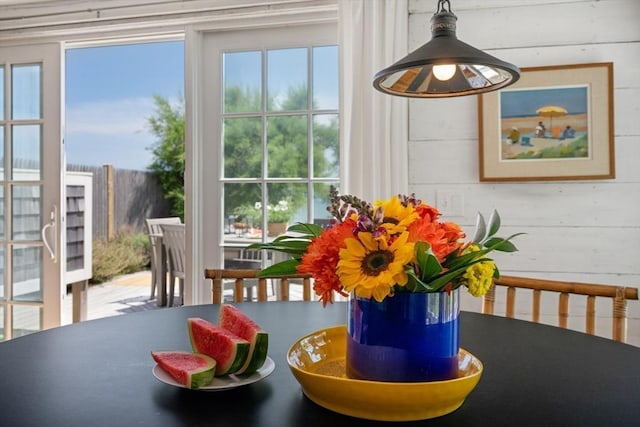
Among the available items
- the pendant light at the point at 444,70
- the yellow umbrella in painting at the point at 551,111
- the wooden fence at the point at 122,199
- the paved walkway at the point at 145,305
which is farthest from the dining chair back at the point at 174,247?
the pendant light at the point at 444,70

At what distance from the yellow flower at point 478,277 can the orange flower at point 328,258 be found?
0.19 m

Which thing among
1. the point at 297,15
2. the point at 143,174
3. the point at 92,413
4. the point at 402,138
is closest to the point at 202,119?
the point at 297,15

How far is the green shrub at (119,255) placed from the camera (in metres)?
6.27

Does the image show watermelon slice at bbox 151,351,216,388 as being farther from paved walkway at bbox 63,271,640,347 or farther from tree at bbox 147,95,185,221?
tree at bbox 147,95,185,221

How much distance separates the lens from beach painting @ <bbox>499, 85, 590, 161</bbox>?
2.26 metres

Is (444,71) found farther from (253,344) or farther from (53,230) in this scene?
(53,230)

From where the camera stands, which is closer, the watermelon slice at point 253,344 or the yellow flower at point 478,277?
the yellow flower at point 478,277

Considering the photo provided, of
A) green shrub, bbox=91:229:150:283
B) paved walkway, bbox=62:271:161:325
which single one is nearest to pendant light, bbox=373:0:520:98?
paved walkway, bbox=62:271:161:325

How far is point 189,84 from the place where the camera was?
278cm

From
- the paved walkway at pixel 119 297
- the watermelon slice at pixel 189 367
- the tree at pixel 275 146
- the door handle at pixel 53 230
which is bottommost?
the paved walkway at pixel 119 297

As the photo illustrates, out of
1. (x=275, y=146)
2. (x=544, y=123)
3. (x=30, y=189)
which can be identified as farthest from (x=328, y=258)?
(x=30, y=189)

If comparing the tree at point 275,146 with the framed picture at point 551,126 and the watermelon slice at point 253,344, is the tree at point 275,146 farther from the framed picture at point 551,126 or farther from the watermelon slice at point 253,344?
the watermelon slice at point 253,344

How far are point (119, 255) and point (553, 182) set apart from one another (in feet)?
18.6

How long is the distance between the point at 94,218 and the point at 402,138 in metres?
5.50
